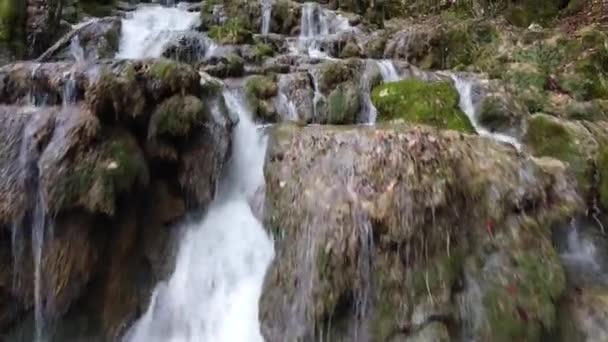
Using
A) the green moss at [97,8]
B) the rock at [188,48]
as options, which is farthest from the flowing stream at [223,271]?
the green moss at [97,8]

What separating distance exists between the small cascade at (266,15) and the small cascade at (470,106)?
6313 mm

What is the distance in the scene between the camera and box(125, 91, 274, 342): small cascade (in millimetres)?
5793

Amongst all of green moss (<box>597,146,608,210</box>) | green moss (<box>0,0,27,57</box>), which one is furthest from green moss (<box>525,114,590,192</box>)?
green moss (<box>0,0,27,57</box>)

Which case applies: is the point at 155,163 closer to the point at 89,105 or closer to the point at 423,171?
the point at 89,105

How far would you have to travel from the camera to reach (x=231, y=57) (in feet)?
29.6

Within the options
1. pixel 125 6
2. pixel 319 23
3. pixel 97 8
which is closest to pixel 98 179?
pixel 319 23

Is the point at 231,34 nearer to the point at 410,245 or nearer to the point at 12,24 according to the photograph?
the point at 12,24

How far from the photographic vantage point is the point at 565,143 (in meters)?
6.81

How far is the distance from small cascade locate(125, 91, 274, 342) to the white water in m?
5.06

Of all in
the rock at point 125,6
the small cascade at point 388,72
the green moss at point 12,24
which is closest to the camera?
the small cascade at point 388,72

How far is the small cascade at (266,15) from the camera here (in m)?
13.9

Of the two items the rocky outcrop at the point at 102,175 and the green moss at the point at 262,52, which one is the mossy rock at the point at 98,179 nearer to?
the rocky outcrop at the point at 102,175

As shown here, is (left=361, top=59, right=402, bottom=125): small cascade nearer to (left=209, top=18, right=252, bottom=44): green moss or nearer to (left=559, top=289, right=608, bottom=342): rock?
(left=209, top=18, right=252, bottom=44): green moss

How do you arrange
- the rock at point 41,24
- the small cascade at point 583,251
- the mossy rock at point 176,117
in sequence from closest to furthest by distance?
the small cascade at point 583,251 → the mossy rock at point 176,117 → the rock at point 41,24
